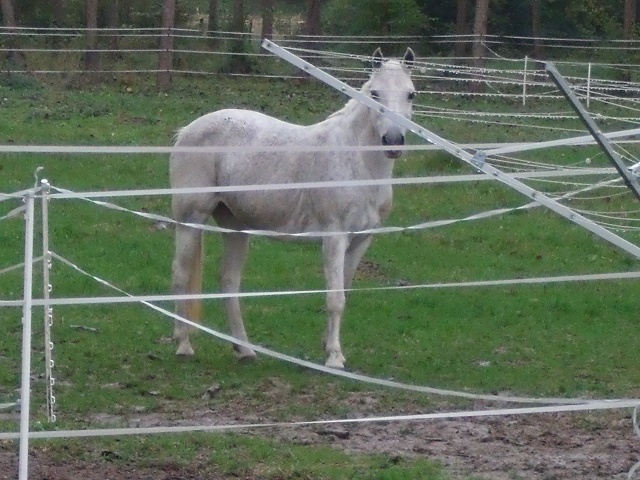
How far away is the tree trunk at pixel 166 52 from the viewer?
22328mm

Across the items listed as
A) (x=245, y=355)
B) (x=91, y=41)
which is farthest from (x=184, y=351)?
(x=91, y=41)

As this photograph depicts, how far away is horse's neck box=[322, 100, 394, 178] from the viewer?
740 cm

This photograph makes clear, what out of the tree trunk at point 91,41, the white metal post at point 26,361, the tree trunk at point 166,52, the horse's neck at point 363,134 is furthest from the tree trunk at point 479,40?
the white metal post at point 26,361

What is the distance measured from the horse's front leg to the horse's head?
64cm

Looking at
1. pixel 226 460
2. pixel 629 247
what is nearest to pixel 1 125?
pixel 226 460

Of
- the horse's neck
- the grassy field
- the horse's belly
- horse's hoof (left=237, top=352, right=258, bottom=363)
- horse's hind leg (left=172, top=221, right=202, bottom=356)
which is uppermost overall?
the horse's neck

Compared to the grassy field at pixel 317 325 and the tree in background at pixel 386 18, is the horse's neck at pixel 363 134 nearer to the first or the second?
the grassy field at pixel 317 325

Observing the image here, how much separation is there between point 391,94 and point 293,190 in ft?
3.02

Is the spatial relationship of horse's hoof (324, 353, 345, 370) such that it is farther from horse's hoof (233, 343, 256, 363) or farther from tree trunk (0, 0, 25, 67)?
tree trunk (0, 0, 25, 67)

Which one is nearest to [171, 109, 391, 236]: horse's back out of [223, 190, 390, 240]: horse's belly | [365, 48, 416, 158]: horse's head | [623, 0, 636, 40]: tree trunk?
[223, 190, 390, 240]: horse's belly

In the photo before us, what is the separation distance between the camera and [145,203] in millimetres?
12031

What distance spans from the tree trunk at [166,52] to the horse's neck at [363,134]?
15.0 meters

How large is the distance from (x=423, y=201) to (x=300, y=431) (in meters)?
7.04

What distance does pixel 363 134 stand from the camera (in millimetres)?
7465
